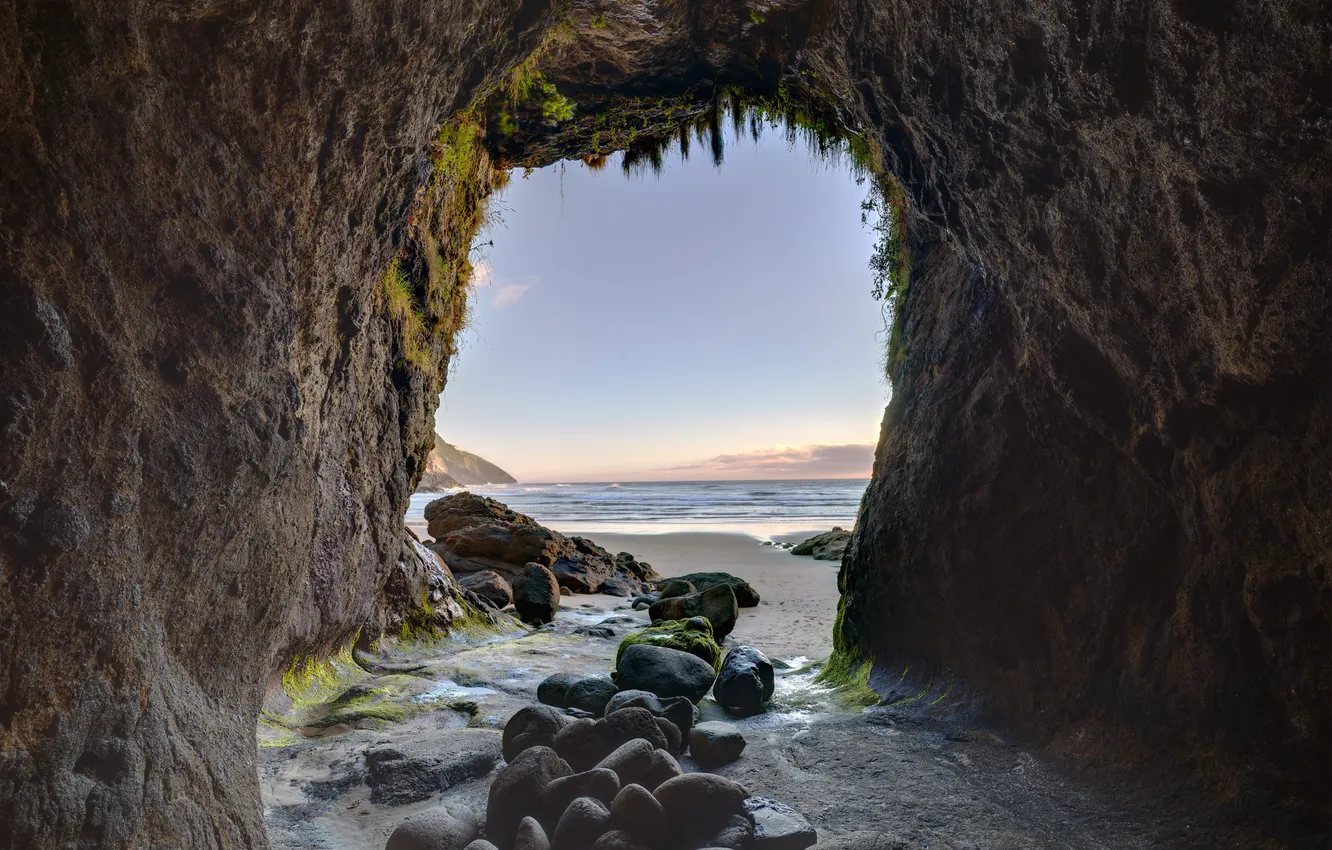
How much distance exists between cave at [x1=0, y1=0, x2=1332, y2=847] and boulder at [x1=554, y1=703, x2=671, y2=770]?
4.71ft

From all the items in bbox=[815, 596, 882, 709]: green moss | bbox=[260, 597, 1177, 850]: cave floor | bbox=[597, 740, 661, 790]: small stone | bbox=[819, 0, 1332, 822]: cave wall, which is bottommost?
bbox=[815, 596, 882, 709]: green moss

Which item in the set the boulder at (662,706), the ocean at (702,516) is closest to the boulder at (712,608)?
the boulder at (662,706)

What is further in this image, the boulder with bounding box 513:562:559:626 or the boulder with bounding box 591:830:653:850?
the boulder with bounding box 513:562:559:626

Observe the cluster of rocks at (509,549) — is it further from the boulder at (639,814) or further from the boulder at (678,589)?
the boulder at (639,814)

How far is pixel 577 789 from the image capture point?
3.14 meters

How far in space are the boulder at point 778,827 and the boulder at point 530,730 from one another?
3.97 ft

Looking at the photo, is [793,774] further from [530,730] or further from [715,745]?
[530,730]

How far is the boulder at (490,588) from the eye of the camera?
9.20m

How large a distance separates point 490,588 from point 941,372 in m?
6.33

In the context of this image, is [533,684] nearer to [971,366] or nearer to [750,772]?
[750,772]

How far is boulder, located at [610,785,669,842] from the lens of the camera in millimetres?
2850

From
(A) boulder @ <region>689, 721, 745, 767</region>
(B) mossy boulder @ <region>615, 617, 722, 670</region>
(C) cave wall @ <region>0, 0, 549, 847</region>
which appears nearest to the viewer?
(C) cave wall @ <region>0, 0, 549, 847</region>

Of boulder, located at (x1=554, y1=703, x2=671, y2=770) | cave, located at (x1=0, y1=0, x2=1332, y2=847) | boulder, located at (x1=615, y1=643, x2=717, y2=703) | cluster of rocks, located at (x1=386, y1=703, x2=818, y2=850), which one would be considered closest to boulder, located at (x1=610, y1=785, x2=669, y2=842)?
cluster of rocks, located at (x1=386, y1=703, x2=818, y2=850)

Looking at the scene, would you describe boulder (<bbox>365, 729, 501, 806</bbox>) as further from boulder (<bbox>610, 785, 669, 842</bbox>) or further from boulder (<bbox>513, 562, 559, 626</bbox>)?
boulder (<bbox>513, 562, 559, 626</bbox>)
